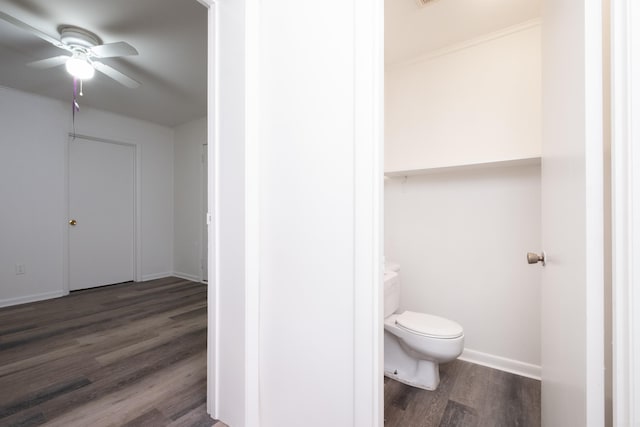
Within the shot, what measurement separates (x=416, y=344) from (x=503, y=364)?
2.54 ft

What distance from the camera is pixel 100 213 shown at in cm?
372

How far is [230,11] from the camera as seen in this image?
47.8 inches

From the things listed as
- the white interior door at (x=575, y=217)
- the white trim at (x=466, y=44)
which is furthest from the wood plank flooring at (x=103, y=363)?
the white trim at (x=466, y=44)

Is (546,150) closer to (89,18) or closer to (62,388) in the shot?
(62,388)

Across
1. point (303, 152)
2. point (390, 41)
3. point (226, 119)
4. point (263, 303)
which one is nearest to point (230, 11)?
point (226, 119)

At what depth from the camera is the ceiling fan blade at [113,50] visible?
1.95m

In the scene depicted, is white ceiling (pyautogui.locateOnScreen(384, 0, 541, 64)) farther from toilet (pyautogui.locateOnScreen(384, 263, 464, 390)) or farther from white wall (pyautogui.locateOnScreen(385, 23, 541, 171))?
toilet (pyautogui.locateOnScreen(384, 263, 464, 390))

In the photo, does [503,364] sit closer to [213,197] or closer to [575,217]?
[575,217]

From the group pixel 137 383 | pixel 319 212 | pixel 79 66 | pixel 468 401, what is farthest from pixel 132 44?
pixel 468 401

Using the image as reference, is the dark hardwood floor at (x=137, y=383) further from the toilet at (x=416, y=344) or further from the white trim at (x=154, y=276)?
the white trim at (x=154, y=276)

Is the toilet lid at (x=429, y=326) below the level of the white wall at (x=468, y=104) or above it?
below

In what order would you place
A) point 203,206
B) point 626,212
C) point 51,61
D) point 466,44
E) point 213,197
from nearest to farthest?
point 626,212 < point 213,197 < point 466,44 < point 51,61 < point 203,206

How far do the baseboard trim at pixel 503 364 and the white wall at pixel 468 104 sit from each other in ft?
4.49

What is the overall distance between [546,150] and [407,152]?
1082 mm
